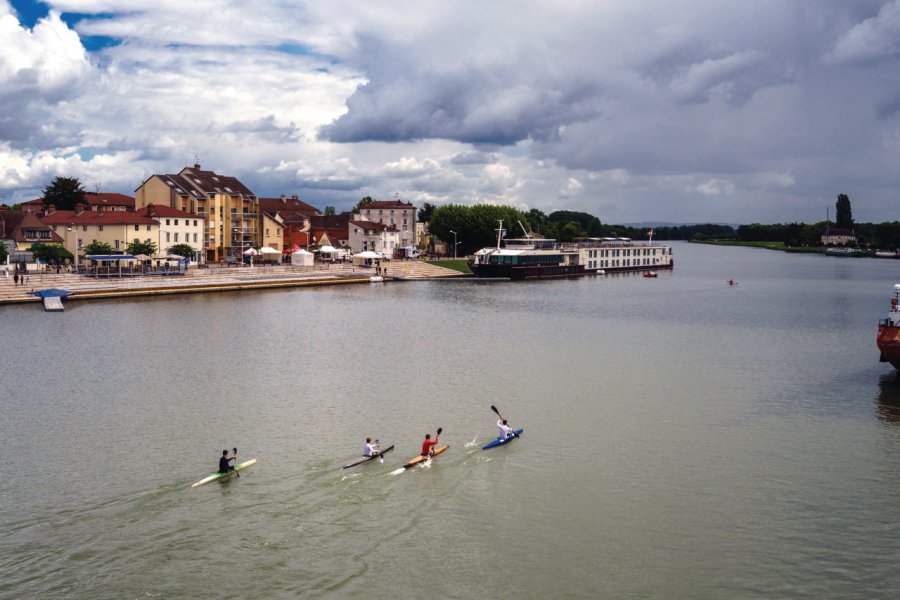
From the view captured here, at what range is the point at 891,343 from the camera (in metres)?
45.2

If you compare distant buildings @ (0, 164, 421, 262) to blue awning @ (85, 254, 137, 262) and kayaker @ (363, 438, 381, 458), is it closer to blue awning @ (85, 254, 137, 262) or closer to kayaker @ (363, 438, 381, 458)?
blue awning @ (85, 254, 137, 262)

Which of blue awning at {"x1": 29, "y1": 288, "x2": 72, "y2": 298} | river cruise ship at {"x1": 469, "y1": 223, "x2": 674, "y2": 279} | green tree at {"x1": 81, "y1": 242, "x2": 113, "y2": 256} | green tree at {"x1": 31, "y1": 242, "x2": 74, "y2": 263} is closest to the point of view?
blue awning at {"x1": 29, "y1": 288, "x2": 72, "y2": 298}

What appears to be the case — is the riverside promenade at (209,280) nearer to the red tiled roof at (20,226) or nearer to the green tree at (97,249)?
the green tree at (97,249)

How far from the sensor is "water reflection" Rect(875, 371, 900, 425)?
3831cm

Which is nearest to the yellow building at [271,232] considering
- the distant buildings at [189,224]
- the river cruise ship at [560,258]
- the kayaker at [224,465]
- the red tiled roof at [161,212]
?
the distant buildings at [189,224]

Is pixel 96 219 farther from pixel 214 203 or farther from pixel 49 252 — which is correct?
pixel 214 203

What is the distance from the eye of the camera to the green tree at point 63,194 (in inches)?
4870

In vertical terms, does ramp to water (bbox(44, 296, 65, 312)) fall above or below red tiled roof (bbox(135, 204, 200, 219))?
below

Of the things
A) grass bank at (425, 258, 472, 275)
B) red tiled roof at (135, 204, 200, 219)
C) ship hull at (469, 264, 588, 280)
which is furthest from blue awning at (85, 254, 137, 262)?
ship hull at (469, 264, 588, 280)

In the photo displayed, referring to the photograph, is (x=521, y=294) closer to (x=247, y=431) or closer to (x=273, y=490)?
(x=247, y=431)

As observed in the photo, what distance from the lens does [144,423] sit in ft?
118

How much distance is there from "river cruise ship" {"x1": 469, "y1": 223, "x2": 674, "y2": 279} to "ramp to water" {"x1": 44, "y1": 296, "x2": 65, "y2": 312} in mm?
77568

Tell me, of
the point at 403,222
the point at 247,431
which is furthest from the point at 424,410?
the point at 403,222

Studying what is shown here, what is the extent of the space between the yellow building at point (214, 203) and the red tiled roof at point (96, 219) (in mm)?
13487
